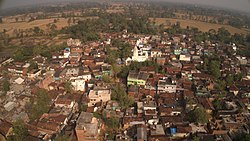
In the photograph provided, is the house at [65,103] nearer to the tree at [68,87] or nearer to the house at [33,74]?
the tree at [68,87]

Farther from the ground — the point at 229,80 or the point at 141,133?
the point at 229,80

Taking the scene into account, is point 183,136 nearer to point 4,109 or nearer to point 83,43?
point 4,109

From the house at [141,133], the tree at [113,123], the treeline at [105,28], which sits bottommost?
the tree at [113,123]

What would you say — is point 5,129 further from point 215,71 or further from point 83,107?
point 215,71

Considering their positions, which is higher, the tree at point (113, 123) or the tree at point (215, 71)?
the tree at point (215, 71)

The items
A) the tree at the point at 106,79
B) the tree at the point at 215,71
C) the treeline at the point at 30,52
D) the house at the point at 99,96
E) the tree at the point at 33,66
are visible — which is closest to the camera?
the house at the point at 99,96

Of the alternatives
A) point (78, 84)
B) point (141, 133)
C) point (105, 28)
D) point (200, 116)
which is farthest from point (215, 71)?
point (105, 28)

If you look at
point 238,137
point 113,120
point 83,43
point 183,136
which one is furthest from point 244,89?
point 83,43

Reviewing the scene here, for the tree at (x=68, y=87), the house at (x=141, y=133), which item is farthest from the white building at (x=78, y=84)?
the house at (x=141, y=133)
